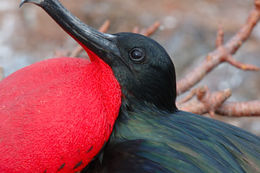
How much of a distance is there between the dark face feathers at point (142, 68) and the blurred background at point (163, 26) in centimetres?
276

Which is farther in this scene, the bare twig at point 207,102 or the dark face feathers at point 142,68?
the bare twig at point 207,102

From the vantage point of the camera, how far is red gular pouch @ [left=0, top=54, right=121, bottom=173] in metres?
0.87

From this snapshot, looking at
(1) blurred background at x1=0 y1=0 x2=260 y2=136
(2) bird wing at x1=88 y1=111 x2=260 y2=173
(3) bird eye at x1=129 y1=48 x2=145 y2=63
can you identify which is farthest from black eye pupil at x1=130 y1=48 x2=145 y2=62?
(1) blurred background at x1=0 y1=0 x2=260 y2=136

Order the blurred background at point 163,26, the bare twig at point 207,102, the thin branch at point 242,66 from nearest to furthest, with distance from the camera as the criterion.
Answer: the bare twig at point 207,102 → the thin branch at point 242,66 → the blurred background at point 163,26

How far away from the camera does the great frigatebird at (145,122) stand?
36.0 inches

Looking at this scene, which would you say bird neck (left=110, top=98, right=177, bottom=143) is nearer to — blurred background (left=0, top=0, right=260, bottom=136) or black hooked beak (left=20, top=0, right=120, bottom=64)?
black hooked beak (left=20, top=0, right=120, bottom=64)

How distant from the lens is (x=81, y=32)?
0.95m

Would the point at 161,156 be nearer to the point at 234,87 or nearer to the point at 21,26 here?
the point at 234,87

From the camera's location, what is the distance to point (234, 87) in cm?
371

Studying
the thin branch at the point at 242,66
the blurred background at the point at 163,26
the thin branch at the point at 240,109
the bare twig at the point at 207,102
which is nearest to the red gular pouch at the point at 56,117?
the bare twig at the point at 207,102

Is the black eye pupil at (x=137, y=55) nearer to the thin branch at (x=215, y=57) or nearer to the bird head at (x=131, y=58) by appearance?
the bird head at (x=131, y=58)

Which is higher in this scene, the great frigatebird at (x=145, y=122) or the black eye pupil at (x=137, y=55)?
the black eye pupil at (x=137, y=55)

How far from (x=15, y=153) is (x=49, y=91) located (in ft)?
0.49

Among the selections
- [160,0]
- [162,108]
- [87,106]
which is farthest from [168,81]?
[160,0]
